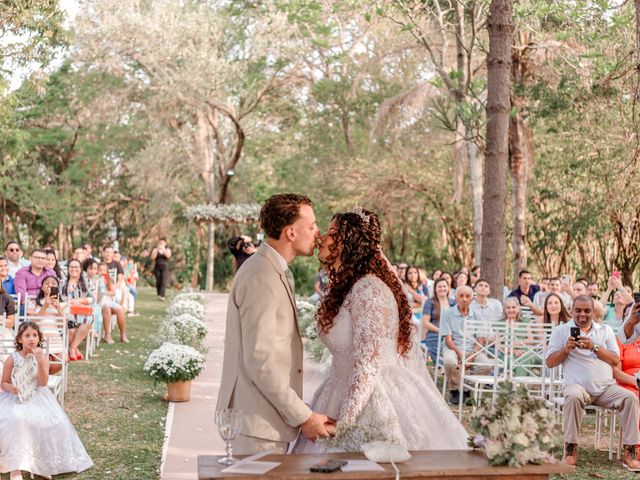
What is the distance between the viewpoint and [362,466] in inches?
142

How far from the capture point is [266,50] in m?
30.4

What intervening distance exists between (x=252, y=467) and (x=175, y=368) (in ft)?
20.0

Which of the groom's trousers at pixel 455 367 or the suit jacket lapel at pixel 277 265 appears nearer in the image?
the suit jacket lapel at pixel 277 265

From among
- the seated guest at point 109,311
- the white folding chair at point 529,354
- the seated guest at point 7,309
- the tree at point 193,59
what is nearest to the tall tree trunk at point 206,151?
the tree at point 193,59

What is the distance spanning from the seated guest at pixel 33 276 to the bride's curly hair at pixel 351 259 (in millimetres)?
8433

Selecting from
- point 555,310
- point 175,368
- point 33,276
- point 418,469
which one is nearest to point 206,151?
point 33,276

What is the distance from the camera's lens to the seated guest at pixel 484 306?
1084 centimetres

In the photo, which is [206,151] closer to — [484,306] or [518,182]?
[518,182]

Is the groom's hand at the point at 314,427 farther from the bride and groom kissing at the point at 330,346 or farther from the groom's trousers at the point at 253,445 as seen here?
the groom's trousers at the point at 253,445

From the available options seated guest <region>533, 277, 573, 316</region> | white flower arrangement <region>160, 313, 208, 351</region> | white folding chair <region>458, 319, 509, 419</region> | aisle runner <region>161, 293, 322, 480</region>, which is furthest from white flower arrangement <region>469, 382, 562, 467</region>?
seated guest <region>533, 277, 573, 316</region>

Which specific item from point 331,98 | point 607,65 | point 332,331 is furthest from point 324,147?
point 332,331

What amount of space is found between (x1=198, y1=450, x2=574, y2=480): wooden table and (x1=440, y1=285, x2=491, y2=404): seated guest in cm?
611

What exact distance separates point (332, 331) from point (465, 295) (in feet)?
21.7

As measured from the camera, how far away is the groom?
3.80 metres
